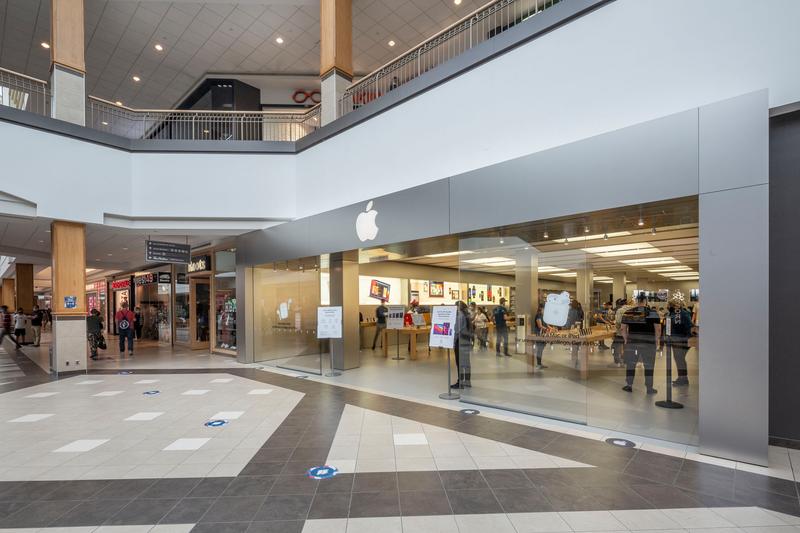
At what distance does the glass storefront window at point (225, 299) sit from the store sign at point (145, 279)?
17.0ft

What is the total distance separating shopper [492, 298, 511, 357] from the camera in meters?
5.77

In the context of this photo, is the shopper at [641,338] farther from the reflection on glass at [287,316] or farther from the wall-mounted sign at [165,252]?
the wall-mounted sign at [165,252]

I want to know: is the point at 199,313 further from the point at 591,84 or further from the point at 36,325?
the point at 591,84

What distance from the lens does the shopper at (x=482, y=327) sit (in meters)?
6.05

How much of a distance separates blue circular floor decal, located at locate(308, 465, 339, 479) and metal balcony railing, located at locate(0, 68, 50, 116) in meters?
9.29

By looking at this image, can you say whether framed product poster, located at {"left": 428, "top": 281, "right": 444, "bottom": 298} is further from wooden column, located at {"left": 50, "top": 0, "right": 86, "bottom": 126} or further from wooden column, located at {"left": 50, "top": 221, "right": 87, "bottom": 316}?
wooden column, located at {"left": 50, "top": 0, "right": 86, "bottom": 126}

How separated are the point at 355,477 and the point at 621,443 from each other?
2.78 metres

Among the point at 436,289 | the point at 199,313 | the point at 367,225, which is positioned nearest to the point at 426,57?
the point at 367,225

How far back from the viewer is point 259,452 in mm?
4023

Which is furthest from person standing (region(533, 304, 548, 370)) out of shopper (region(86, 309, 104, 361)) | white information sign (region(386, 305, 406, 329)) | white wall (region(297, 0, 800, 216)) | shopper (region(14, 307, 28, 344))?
shopper (region(14, 307, 28, 344))

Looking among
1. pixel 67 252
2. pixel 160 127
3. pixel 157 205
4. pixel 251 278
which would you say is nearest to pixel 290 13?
pixel 160 127

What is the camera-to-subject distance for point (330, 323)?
7887 millimetres

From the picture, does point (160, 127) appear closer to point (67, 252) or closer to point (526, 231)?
point (67, 252)

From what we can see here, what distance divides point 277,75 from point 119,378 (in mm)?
10084
